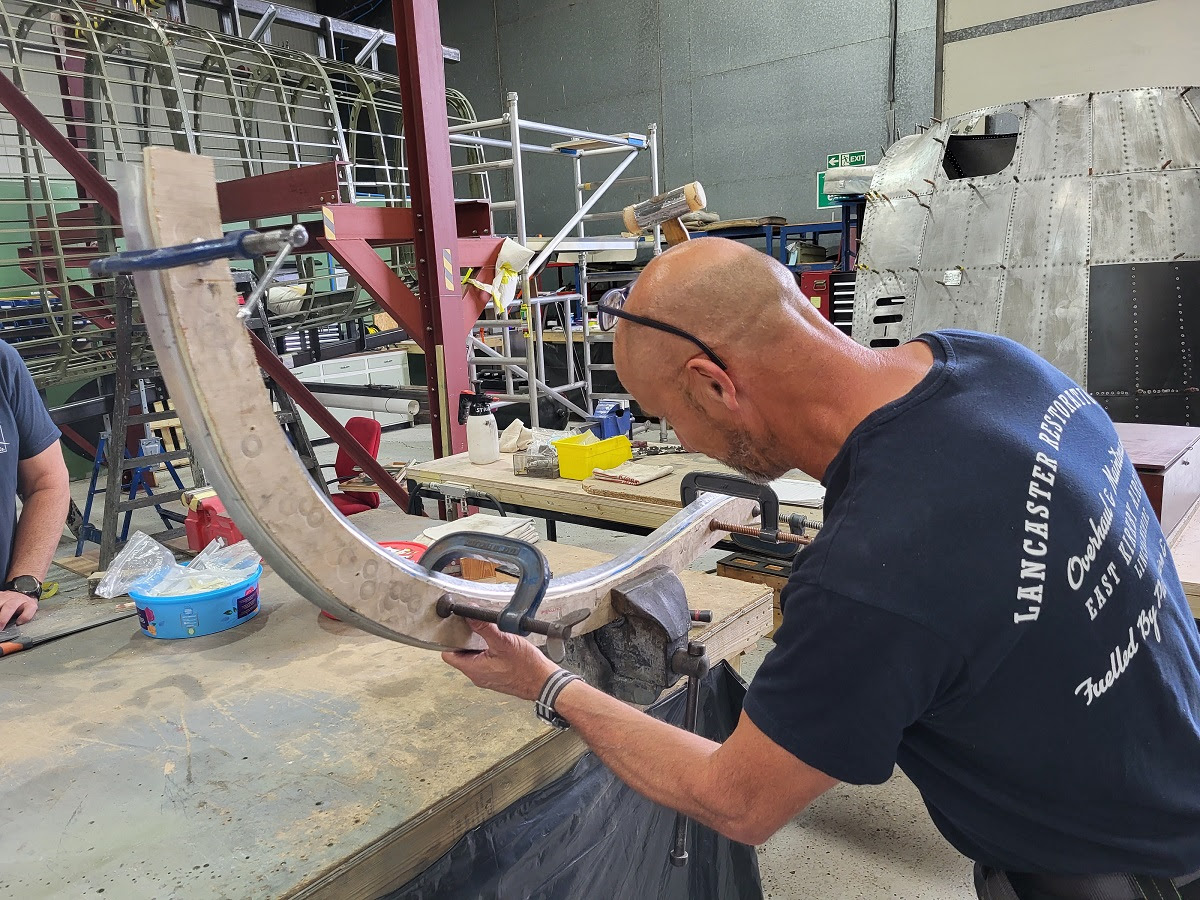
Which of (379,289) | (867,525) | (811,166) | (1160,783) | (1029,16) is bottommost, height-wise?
(1160,783)

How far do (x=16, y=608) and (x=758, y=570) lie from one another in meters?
2.08

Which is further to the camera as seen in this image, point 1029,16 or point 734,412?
point 1029,16

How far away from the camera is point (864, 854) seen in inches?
104

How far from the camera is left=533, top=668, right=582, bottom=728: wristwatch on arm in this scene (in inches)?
48.1

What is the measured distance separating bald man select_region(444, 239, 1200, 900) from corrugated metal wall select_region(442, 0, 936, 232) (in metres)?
8.66

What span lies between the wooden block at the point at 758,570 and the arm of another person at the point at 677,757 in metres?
1.45

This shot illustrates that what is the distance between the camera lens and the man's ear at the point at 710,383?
1.11 meters

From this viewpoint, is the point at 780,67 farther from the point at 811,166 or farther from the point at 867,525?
the point at 867,525

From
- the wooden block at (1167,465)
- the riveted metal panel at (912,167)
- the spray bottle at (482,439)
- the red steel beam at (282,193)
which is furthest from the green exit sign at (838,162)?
the wooden block at (1167,465)

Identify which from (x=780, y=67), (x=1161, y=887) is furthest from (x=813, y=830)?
(x=780, y=67)

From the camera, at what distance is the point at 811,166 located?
9.39 m

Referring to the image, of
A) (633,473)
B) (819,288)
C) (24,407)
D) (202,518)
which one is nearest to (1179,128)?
(819,288)

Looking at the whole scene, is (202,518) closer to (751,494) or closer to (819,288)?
(751,494)

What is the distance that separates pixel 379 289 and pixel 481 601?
3.06m
